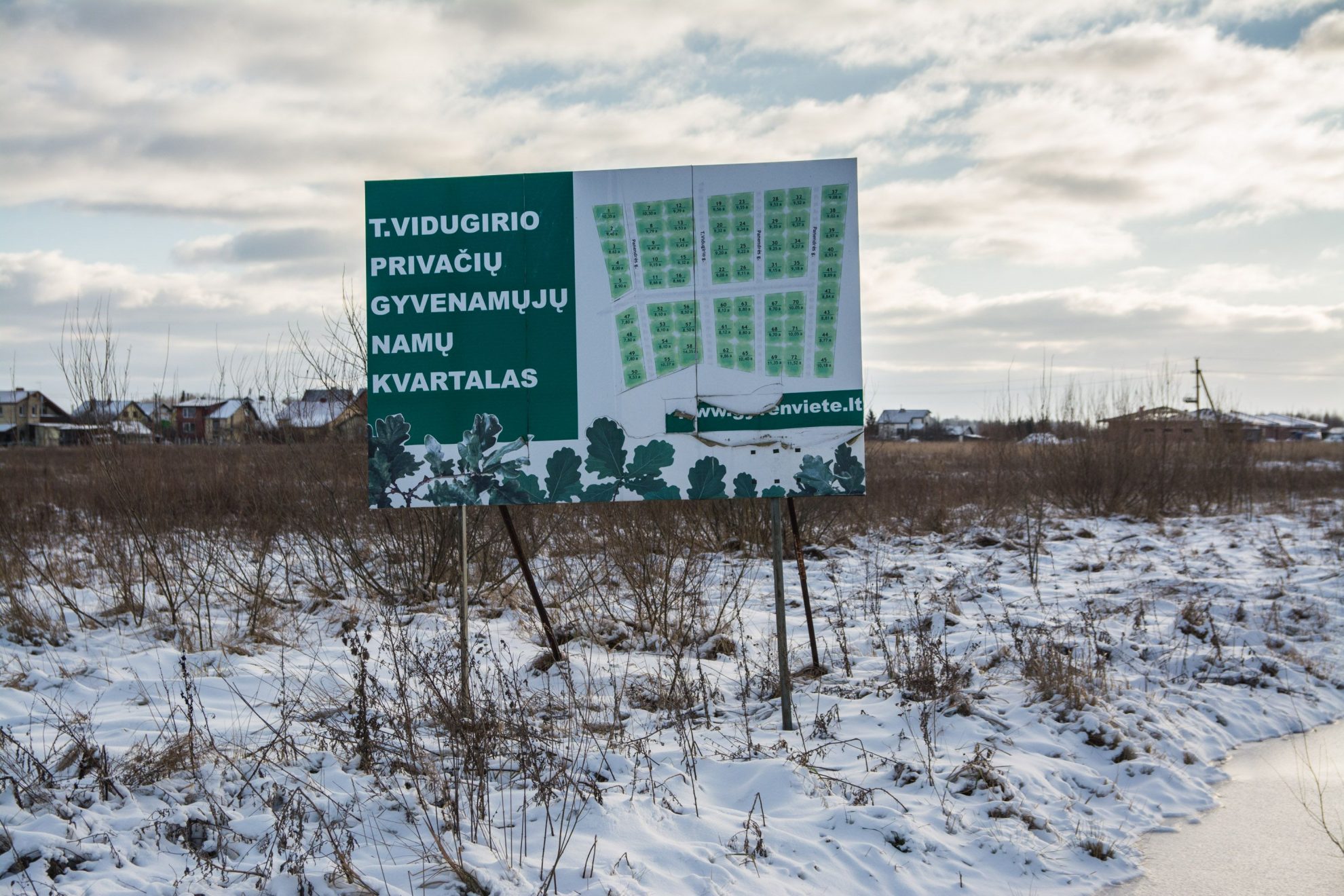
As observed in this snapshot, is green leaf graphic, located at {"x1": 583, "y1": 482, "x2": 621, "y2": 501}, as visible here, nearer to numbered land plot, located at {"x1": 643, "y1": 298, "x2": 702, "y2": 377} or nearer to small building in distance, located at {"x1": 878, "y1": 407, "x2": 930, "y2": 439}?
numbered land plot, located at {"x1": 643, "y1": 298, "x2": 702, "y2": 377}

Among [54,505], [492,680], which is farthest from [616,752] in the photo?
[54,505]

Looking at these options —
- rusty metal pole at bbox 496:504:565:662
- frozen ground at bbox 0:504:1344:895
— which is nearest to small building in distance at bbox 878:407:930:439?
frozen ground at bbox 0:504:1344:895

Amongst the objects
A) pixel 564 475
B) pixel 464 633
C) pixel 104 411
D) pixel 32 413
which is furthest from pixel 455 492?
pixel 32 413

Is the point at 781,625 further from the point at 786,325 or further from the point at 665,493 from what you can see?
the point at 786,325

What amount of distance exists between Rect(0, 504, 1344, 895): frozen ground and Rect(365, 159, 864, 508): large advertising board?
4.02 feet

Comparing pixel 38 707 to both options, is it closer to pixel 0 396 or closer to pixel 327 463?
pixel 327 463

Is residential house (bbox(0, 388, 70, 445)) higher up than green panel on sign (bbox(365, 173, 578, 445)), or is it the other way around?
residential house (bbox(0, 388, 70, 445))

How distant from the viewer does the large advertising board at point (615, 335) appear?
4.84 meters

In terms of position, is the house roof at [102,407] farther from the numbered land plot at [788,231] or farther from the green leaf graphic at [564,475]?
the numbered land plot at [788,231]

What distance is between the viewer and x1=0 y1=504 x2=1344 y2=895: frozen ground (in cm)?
340

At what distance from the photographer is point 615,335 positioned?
4.91 meters

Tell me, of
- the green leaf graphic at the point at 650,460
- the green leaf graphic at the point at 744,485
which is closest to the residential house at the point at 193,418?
the green leaf graphic at the point at 650,460

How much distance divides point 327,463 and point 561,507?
220 cm

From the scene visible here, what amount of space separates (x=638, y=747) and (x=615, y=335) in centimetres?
210
